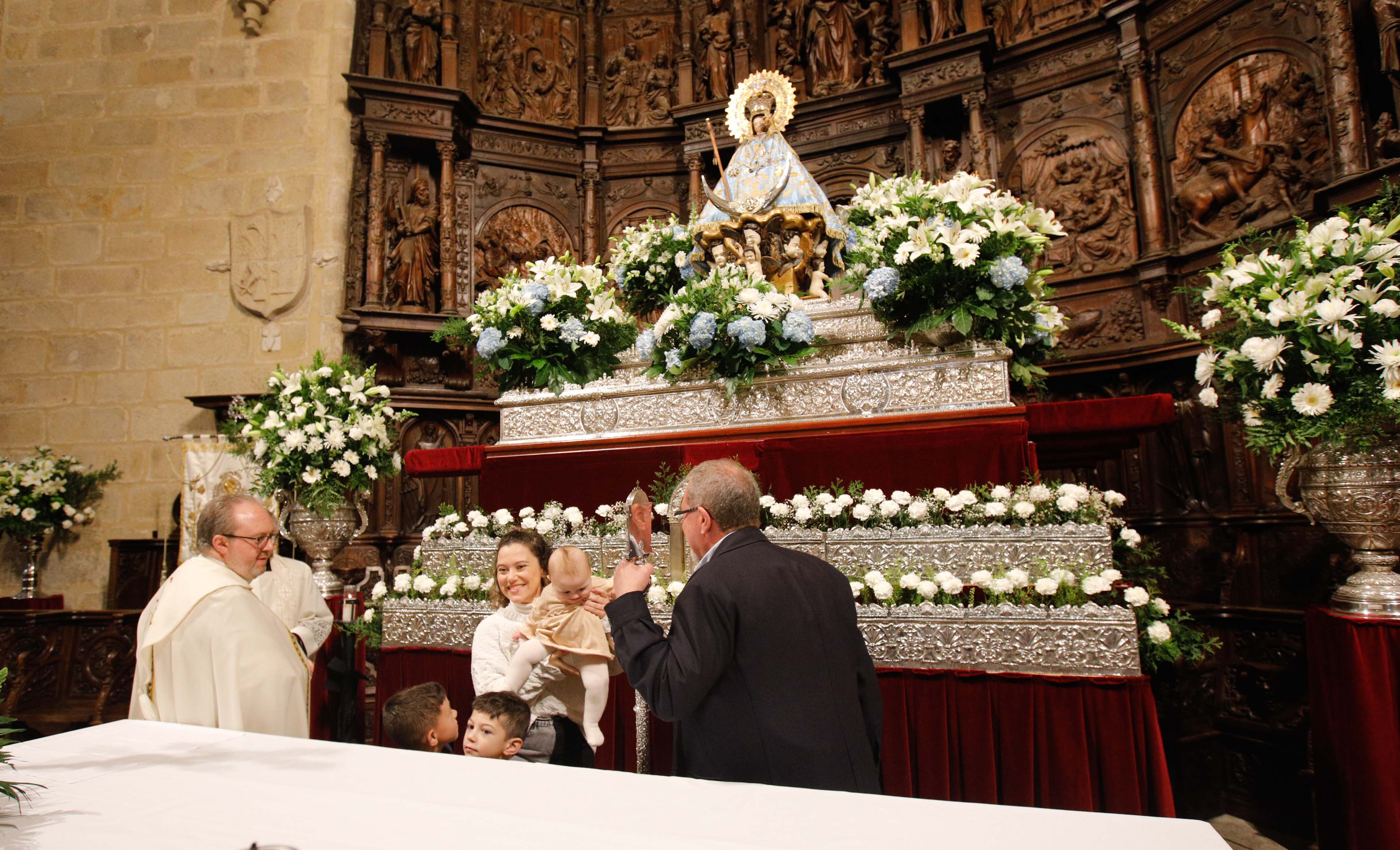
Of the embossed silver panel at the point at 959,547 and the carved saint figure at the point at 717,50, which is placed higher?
the carved saint figure at the point at 717,50

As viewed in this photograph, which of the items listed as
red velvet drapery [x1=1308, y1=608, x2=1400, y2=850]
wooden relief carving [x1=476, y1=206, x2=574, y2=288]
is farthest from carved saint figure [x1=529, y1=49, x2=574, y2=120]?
red velvet drapery [x1=1308, y1=608, x2=1400, y2=850]

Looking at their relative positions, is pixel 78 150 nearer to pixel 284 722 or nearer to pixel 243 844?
pixel 284 722

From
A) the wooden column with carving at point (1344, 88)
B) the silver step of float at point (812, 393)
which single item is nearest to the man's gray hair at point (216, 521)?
the silver step of float at point (812, 393)

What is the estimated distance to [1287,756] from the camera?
5.09m

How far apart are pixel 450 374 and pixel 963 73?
6.79m

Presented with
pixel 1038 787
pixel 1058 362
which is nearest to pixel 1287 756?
pixel 1038 787

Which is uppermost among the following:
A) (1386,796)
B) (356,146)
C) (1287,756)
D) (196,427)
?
(356,146)

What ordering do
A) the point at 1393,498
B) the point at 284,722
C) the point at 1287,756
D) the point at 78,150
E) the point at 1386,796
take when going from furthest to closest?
1. the point at 78,150
2. the point at 1287,756
3. the point at 1393,498
4. the point at 1386,796
5. the point at 284,722

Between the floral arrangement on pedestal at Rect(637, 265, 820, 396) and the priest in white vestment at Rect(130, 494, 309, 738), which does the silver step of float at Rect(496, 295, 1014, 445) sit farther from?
the priest in white vestment at Rect(130, 494, 309, 738)

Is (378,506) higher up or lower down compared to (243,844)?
higher up

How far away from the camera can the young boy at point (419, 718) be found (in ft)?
10.2

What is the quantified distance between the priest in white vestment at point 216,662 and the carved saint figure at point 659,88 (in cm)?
920

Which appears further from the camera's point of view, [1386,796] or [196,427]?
[196,427]

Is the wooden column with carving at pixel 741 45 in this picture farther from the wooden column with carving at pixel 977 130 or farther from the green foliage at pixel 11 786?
the green foliage at pixel 11 786
